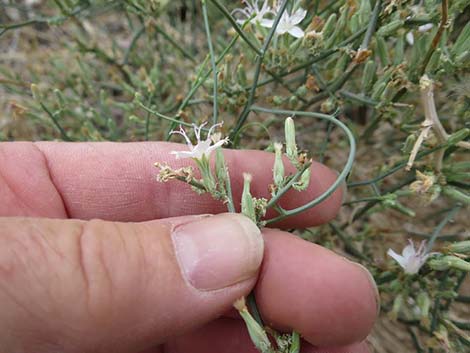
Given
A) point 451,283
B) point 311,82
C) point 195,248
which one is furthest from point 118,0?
point 451,283

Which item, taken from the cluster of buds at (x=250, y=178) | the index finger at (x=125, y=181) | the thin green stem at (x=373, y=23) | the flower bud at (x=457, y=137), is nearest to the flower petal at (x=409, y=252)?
the index finger at (x=125, y=181)

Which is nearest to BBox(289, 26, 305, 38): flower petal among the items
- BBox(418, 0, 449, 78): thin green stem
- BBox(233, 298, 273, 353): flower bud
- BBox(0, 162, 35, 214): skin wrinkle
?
BBox(418, 0, 449, 78): thin green stem

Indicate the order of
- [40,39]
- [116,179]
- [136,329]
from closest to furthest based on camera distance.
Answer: [136,329], [116,179], [40,39]

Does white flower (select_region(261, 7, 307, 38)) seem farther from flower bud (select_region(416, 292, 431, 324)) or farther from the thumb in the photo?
flower bud (select_region(416, 292, 431, 324))

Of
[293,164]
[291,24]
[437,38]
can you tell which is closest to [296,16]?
[291,24]

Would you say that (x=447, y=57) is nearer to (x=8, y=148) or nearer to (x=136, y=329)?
(x=136, y=329)
